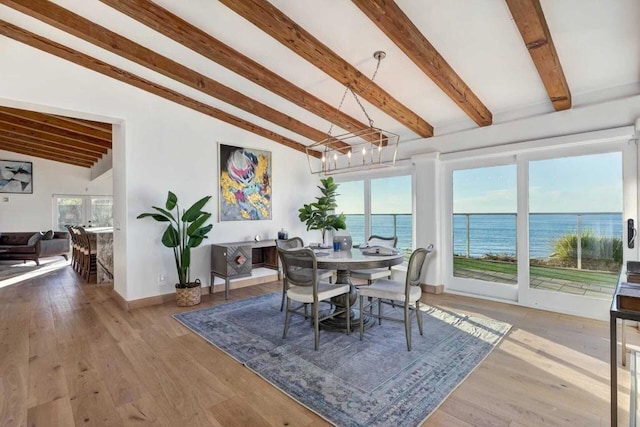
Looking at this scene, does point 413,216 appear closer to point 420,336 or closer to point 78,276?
point 420,336

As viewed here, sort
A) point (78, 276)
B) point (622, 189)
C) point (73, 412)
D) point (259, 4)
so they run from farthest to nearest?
point (78, 276), point (622, 189), point (259, 4), point (73, 412)

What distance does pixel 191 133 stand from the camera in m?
4.66

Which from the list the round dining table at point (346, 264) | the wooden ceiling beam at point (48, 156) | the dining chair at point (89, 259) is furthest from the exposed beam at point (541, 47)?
the wooden ceiling beam at point (48, 156)

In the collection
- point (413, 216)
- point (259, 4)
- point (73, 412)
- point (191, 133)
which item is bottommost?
point (73, 412)

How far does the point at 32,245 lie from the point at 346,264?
338 inches

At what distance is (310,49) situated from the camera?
9.92ft

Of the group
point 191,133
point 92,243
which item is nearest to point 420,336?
point 191,133

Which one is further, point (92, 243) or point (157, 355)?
point (92, 243)

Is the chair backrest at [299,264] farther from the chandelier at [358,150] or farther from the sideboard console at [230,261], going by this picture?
the chandelier at [358,150]

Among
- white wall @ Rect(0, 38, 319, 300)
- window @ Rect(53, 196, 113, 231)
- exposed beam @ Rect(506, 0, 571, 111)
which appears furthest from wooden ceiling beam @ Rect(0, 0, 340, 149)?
window @ Rect(53, 196, 113, 231)

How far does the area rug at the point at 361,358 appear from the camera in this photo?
6.73ft

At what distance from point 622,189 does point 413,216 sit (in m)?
2.52

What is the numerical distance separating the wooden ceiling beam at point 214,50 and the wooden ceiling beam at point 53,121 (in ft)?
12.2

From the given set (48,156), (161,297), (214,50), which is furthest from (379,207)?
(48,156)
